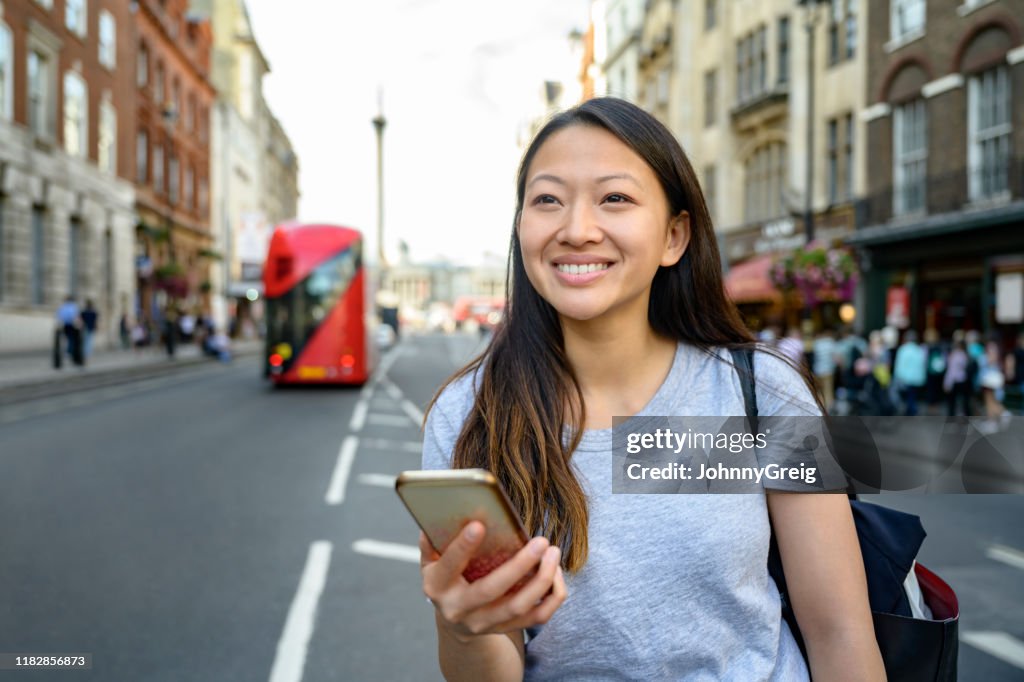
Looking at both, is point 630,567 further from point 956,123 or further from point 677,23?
point 677,23

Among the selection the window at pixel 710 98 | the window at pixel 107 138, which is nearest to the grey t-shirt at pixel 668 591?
the window at pixel 710 98

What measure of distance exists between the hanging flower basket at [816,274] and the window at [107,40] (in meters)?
25.5

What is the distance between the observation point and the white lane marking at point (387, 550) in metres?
5.75

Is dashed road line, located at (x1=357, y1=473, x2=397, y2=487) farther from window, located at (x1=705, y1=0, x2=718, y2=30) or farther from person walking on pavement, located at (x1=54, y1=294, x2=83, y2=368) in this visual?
window, located at (x1=705, y1=0, x2=718, y2=30)

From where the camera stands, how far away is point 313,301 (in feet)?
60.6

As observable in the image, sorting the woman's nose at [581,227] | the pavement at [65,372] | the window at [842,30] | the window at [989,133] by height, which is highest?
the window at [842,30]

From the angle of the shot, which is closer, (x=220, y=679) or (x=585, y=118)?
(x=585, y=118)

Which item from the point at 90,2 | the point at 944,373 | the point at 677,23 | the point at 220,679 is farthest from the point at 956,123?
the point at 90,2

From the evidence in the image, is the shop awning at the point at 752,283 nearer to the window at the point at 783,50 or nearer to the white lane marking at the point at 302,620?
the window at the point at 783,50

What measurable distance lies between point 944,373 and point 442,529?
14610 millimetres

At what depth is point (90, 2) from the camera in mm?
29750

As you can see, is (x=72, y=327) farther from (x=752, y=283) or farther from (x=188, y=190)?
(x=188, y=190)

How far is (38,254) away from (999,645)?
28.5 m

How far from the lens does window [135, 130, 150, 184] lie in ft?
122
